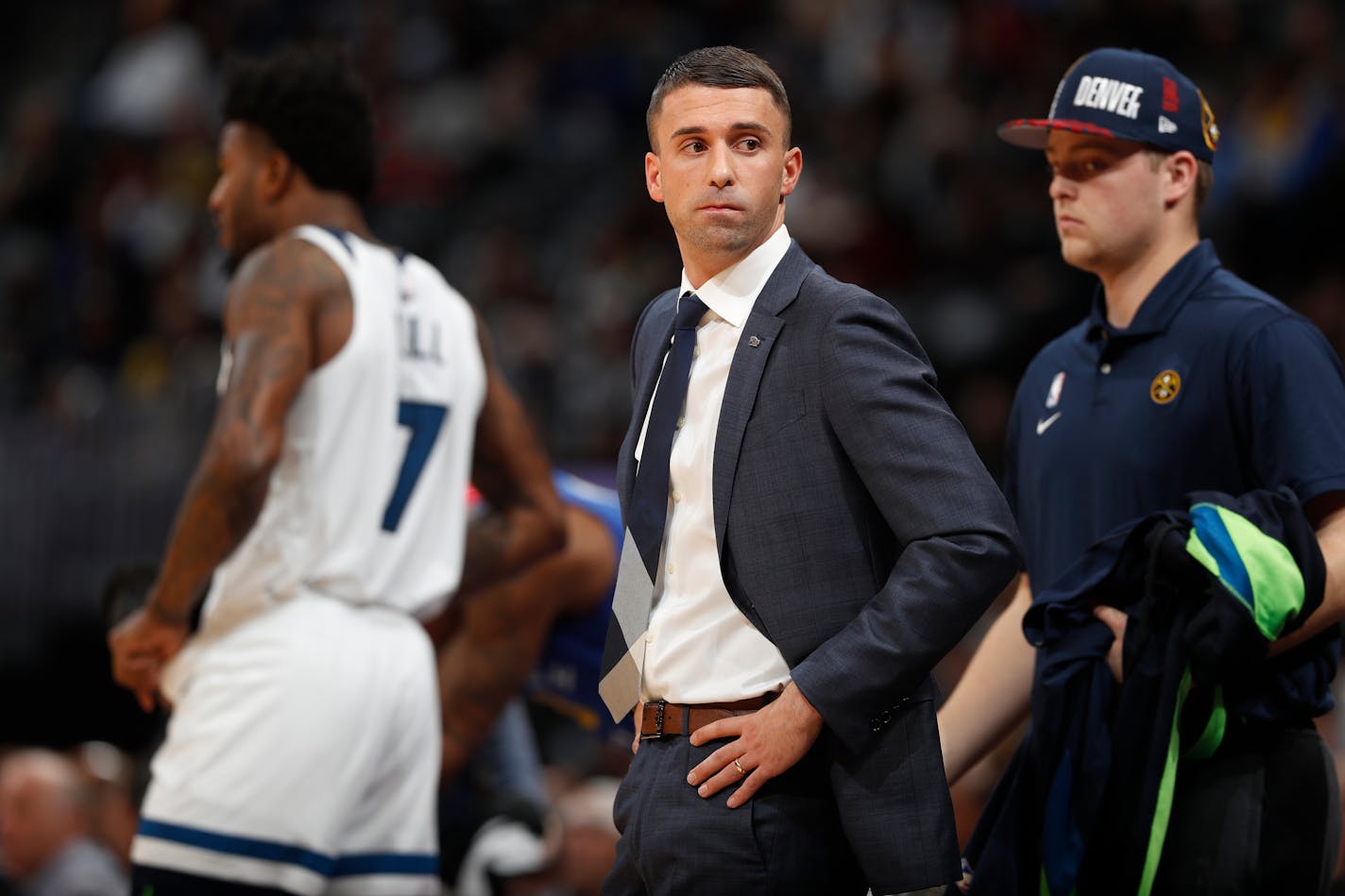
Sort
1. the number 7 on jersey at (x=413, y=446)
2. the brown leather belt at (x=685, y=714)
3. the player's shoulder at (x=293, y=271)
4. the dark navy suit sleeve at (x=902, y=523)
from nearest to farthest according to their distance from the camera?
1. the dark navy suit sleeve at (x=902, y=523)
2. the brown leather belt at (x=685, y=714)
3. the player's shoulder at (x=293, y=271)
4. the number 7 on jersey at (x=413, y=446)

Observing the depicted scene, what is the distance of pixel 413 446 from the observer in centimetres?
412

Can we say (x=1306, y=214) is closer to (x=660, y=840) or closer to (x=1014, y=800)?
(x=1014, y=800)

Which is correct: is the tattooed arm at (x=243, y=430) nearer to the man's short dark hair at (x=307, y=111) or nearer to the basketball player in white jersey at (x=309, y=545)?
the basketball player in white jersey at (x=309, y=545)

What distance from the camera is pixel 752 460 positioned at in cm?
270

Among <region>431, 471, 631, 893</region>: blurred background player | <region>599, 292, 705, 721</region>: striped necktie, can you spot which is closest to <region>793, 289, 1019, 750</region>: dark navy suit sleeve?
<region>599, 292, 705, 721</region>: striped necktie

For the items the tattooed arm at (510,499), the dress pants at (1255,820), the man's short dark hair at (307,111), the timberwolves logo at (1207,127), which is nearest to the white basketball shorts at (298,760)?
the tattooed arm at (510,499)

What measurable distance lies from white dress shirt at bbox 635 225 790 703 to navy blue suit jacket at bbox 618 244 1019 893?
1.4 inches

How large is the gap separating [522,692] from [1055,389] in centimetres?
294

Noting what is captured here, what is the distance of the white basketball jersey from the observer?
12.9 feet

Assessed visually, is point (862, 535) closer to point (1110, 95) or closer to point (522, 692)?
point (1110, 95)

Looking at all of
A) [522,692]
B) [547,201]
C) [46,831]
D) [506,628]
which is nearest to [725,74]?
[506,628]

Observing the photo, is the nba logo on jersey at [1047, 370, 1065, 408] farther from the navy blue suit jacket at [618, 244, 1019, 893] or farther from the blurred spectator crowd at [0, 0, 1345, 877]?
the blurred spectator crowd at [0, 0, 1345, 877]

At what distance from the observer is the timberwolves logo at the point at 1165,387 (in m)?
3.33

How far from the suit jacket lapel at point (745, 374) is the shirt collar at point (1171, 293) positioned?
0.96 m
